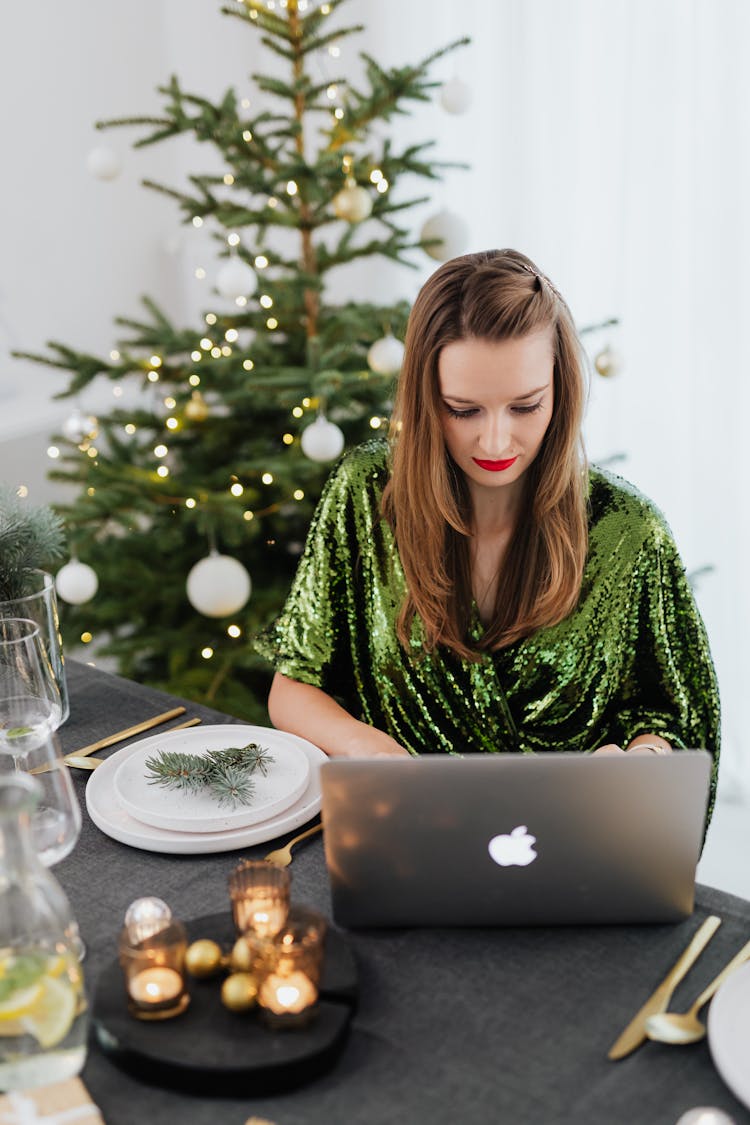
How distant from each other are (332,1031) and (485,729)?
756 mm

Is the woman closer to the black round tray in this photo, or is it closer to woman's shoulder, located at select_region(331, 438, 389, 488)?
woman's shoulder, located at select_region(331, 438, 389, 488)

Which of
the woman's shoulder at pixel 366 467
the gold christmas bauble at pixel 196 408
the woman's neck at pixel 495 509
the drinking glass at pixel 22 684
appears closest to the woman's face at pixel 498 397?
the woman's neck at pixel 495 509

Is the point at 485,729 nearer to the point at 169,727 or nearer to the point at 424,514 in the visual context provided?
the point at 424,514

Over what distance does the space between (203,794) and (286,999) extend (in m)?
0.36

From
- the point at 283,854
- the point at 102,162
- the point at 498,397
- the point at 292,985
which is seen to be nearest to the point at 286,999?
the point at 292,985

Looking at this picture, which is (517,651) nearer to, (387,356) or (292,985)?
(292,985)

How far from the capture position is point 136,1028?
834 millimetres

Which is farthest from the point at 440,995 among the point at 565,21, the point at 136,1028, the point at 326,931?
the point at 565,21

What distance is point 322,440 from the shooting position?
6.95 feet

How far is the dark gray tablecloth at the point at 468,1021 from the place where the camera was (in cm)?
80

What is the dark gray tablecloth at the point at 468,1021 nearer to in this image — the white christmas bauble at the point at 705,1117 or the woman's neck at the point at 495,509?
the white christmas bauble at the point at 705,1117

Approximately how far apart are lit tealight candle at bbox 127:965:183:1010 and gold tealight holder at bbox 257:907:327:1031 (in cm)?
6

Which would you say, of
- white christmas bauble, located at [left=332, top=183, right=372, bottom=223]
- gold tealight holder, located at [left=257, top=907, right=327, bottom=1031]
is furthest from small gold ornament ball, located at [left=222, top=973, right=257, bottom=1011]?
white christmas bauble, located at [left=332, top=183, right=372, bottom=223]

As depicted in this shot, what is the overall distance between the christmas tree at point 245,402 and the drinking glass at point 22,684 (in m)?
0.92
